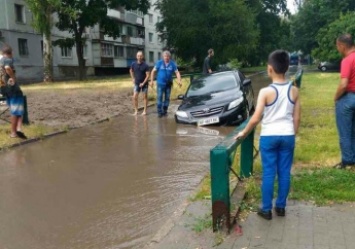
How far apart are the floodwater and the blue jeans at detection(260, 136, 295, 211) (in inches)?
48.3

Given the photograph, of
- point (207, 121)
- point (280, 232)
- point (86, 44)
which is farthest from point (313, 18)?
point (280, 232)

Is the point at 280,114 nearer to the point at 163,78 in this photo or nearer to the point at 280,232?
the point at 280,232

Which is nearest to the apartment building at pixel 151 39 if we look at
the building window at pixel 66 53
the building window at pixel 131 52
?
the building window at pixel 131 52

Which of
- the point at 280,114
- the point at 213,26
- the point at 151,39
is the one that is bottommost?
the point at 280,114

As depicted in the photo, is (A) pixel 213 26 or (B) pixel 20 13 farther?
(A) pixel 213 26

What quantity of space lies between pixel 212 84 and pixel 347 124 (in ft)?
20.9

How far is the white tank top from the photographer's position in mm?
4195

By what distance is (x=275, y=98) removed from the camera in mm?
4184

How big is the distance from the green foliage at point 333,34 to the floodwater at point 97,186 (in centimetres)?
3488

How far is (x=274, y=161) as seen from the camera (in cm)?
432

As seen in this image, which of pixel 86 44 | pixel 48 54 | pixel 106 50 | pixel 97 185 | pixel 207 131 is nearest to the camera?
pixel 97 185

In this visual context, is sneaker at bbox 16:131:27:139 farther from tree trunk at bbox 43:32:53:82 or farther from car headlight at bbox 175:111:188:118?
tree trunk at bbox 43:32:53:82

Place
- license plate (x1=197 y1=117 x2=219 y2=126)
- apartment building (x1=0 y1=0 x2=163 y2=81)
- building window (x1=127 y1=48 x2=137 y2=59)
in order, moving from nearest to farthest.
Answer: license plate (x1=197 y1=117 x2=219 y2=126), apartment building (x1=0 y1=0 x2=163 y2=81), building window (x1=127 y1=48 x2=137 y2=59)

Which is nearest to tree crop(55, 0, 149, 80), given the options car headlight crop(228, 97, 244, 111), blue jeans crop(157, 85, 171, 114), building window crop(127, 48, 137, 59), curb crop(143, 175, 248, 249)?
building window crop(127, 48, 137, 59)
